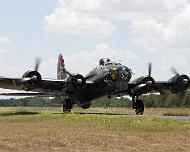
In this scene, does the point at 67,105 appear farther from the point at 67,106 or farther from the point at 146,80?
the point at 146,80

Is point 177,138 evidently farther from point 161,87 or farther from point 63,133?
point 161,87

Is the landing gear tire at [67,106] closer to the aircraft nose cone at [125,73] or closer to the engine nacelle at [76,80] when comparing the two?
the engine nacelle at [76,80]

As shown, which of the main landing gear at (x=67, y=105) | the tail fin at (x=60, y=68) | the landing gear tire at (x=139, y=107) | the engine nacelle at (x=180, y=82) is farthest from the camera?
the tail fin at (x=60, y=68)

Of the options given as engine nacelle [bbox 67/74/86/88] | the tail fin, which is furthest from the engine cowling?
the tail fin

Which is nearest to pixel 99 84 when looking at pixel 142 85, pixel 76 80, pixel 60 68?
pixel 76 80

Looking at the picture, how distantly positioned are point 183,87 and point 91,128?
21.6m

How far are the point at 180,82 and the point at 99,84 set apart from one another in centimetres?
789

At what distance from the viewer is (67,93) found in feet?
146

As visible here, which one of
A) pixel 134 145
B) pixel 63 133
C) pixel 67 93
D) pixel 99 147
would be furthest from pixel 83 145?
pixel 67 93

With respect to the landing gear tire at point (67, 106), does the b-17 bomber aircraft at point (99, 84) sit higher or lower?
higher

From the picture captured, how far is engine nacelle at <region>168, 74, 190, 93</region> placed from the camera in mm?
43656

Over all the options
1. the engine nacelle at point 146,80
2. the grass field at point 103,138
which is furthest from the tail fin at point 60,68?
Result: the grass field at point 103,138

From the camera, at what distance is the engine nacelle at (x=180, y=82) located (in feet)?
143

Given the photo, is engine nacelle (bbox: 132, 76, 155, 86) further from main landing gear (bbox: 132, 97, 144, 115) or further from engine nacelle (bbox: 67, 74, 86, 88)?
engine nacelle (bbox: 67, 74, 86, 88)
